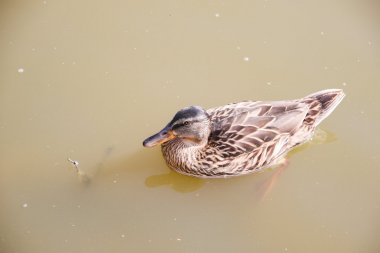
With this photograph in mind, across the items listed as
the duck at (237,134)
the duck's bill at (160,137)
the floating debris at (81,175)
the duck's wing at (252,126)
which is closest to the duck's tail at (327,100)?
the duck at (237,134)

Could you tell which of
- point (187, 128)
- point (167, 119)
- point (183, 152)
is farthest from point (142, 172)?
point (187, 128)

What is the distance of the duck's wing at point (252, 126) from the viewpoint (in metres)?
4.21

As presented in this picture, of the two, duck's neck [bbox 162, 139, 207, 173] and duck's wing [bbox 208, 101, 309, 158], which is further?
duck's neck [bbox 162, 139, 207, 173]

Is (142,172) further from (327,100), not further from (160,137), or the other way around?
(327,100)

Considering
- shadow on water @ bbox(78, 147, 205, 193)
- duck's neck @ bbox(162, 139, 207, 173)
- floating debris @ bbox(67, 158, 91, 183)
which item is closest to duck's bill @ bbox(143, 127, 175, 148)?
duck's neck @ bbox(162, 139, 207, 173)

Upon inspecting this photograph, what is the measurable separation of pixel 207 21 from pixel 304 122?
1602mm

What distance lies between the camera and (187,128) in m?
4.11

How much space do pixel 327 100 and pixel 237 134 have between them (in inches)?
37.3

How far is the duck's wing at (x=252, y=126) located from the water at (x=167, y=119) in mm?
495

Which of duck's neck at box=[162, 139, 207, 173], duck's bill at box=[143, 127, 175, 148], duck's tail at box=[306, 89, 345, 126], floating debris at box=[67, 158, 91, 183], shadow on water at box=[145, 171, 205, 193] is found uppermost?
duck's tail at box=[306, 89, 345, 126]

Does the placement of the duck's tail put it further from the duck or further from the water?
the water

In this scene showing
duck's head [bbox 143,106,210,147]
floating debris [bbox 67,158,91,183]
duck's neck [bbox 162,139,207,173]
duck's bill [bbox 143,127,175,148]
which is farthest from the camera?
floating debris [bbox 67,158,91,183]

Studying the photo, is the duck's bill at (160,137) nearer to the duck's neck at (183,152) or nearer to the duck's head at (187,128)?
the duck's head at (187,128)

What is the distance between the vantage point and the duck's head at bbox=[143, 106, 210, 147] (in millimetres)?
4020
